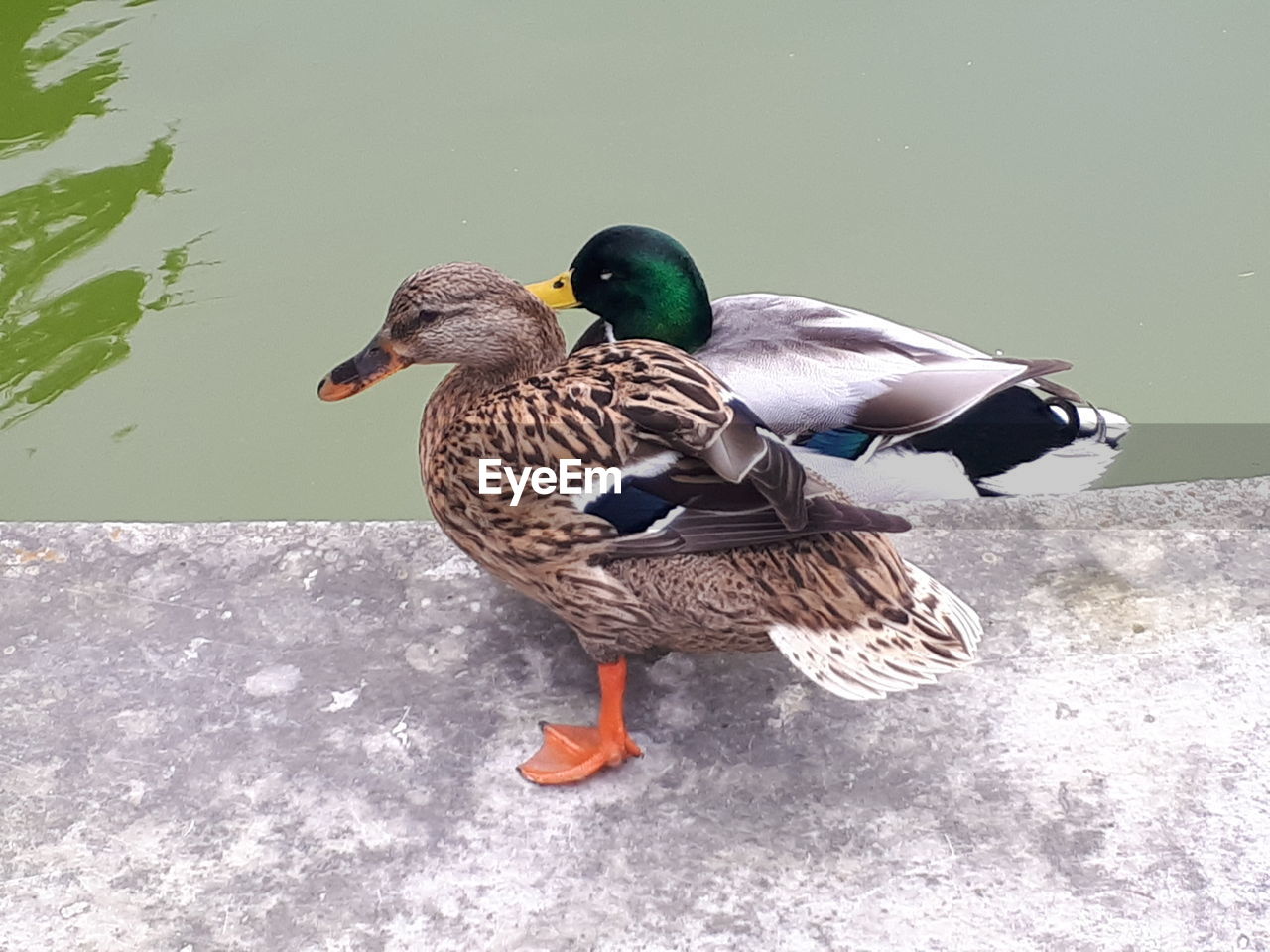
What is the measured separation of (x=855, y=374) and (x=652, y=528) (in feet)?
3.22

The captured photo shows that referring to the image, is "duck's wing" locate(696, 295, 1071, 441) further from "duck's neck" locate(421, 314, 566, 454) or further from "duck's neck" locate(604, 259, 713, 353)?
"duck's neck" locate(421, 314, 566, 454)

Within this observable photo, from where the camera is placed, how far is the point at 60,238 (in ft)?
13.9

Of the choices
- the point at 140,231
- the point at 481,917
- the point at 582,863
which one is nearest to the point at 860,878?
the point at 582,863

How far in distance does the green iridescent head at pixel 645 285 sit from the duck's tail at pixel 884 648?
1.09 meters

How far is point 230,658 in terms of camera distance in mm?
2258

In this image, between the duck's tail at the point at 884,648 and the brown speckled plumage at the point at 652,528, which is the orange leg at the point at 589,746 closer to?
the brown speckled plumage at the point at 652,528

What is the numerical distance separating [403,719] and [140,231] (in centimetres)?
273

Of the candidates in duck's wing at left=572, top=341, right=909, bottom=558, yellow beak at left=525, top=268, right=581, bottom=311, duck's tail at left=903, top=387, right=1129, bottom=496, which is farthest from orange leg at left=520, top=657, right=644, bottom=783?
duck's tail at left=903, top=387, right=1129, bottom=496

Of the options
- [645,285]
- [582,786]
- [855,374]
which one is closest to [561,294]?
[645,285]

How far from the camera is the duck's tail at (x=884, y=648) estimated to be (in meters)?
1.92

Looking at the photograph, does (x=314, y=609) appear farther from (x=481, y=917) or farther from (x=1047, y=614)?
(x=1047, y=614)

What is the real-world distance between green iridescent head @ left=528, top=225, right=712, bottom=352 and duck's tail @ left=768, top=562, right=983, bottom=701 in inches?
42.8

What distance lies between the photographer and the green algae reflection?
154 inches

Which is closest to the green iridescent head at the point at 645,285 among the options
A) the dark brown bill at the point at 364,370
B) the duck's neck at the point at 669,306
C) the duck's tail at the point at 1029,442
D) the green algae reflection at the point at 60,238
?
the duck's neck at the point at 669,306
